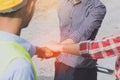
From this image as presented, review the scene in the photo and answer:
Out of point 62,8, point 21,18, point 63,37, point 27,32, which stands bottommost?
point 27,32

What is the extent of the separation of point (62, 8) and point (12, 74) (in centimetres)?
202

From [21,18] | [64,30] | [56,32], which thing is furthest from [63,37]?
[56,32]

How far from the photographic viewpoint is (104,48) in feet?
10.5

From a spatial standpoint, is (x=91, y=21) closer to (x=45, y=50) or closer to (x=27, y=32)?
(x=45, y=50)

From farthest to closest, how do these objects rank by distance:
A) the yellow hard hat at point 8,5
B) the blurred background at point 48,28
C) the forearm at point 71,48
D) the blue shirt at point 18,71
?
the blurred background at point 48,28
the forearm at point 71,48
the yellow hard hat at point 8,5
the blue shirt at point 18,71

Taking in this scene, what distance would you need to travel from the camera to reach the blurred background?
6.98 m

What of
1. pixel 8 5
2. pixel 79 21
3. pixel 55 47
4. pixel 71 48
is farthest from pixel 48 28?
pixel 8 5

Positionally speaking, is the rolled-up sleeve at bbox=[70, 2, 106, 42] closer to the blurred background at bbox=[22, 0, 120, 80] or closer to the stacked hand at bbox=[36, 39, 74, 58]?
the stacked hand at bbox=[36, 39, 74, 58]

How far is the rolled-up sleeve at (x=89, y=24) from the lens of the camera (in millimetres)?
3891

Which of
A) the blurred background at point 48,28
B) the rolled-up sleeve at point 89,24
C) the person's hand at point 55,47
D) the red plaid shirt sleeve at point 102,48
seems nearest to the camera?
the red plaid shirt sleeve at point 102,48

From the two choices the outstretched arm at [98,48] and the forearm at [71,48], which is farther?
the forearm at [71,48]

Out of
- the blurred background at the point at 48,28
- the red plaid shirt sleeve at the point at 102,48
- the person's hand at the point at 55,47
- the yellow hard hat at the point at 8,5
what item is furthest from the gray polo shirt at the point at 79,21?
the blurred background at the point at 48,28

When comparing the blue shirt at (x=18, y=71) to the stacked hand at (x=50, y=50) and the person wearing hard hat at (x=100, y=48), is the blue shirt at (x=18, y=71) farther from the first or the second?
the stacked hand at (x=50, y=50)

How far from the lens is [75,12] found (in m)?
3.97
